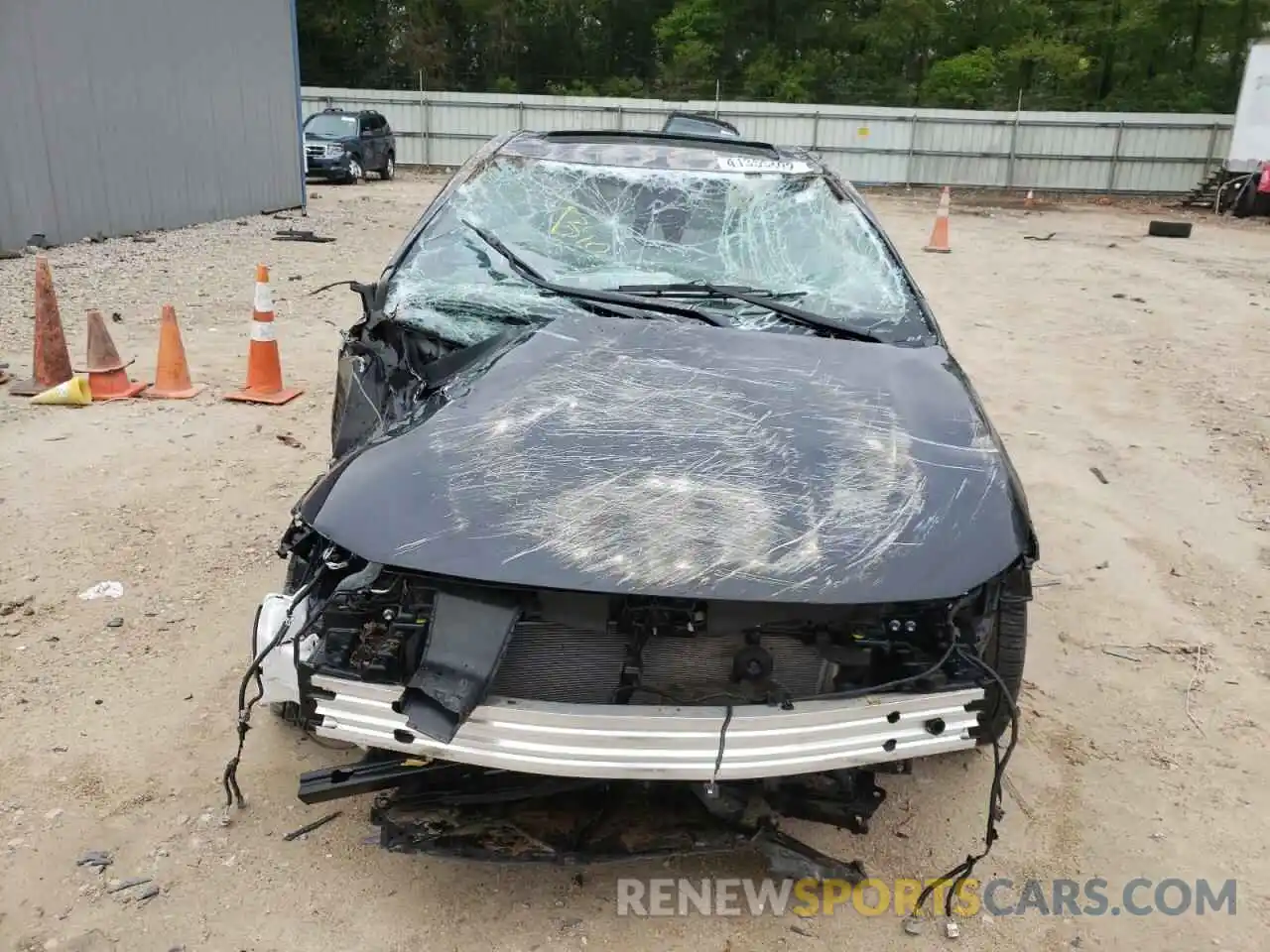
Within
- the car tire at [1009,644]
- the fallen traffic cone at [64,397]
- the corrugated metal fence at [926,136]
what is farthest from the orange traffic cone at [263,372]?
the corrugated metal fence at [926,136]

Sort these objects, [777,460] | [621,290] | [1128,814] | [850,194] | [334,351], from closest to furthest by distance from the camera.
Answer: [777,460] → [1128,814] → [621,290] → [850,194] → [334,351]

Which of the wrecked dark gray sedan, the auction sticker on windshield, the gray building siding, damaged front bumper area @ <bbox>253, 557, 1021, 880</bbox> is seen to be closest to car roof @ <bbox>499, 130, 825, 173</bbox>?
the auction sticker on windshield

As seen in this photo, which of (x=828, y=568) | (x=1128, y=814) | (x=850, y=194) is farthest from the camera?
(x=850, y=194)

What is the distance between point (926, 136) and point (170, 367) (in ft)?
77.1

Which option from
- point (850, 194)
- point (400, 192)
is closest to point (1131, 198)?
point (400, 192)

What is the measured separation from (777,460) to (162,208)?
12424 mm

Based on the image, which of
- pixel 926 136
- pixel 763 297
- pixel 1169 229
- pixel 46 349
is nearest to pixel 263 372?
pixel 46 349

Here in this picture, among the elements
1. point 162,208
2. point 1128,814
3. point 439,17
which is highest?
point 439,17

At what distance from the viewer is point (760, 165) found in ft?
12.3

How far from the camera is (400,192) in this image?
63.5ft

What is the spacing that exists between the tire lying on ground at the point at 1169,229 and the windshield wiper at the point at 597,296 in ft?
53.9

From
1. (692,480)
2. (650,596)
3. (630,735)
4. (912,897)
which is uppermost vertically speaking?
(692,480)

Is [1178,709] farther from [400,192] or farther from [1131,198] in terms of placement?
[1131,198]

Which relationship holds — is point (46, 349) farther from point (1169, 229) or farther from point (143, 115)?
point (1169, 229)
